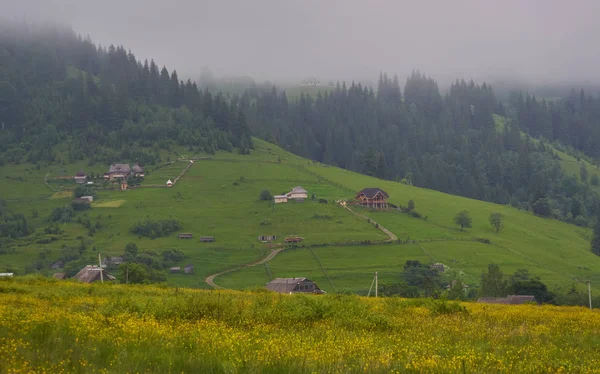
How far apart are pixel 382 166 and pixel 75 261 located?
347 ft

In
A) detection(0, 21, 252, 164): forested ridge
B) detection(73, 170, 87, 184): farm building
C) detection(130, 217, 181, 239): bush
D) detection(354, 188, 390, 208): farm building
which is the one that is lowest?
detection(130, 217, 181, 239): bush

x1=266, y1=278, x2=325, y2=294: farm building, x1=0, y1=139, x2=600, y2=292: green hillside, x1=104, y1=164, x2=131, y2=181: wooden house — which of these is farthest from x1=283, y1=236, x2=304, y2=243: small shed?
x1=104, y1=164, x2=131, y2=181: wooden house

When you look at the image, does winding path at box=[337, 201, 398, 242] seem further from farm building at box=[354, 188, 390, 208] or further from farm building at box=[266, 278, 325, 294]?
farm building at box=[266, 278, 325, 294]

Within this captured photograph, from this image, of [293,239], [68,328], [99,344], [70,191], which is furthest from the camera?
[70,191]

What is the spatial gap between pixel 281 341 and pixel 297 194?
370 feet

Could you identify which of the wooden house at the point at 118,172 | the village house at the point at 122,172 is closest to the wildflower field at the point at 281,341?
the village house at the point at 122,172

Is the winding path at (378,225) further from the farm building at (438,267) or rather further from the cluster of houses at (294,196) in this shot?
the farm building at (438,267)

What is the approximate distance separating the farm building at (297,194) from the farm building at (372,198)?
36.6 feet

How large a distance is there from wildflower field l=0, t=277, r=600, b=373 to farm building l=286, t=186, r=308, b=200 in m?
105

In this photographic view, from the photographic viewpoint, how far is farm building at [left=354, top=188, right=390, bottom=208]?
12488cm

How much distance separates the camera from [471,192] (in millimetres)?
183875

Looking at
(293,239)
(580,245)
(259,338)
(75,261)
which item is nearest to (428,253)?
(293,239)

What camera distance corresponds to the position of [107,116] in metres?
170

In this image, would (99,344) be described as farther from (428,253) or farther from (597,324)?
(428,253)
